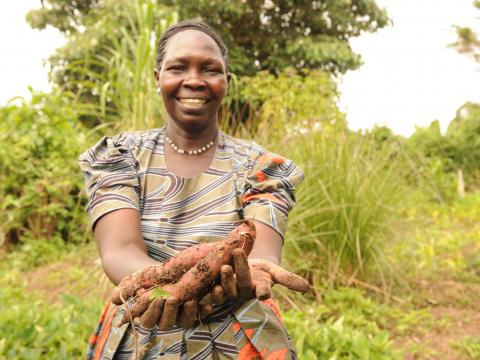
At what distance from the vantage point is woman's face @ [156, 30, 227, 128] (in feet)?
5.10

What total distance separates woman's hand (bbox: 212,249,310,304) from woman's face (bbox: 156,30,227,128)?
498mm

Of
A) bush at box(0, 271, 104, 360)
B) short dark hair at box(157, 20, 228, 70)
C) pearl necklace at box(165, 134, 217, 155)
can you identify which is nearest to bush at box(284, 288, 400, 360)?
bush at box(0, 271, 104, 360)

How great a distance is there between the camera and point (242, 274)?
1185mm

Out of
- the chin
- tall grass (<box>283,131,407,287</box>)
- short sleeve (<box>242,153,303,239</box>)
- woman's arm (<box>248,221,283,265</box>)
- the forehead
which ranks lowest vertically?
tall grass (<box>283,131,407,287</box>)

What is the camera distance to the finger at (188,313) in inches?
47.8

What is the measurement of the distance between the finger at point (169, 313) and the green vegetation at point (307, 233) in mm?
1470

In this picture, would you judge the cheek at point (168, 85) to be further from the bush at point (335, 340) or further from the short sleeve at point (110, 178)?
the bush at point (335, 340)

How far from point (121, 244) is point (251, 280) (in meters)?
0.38

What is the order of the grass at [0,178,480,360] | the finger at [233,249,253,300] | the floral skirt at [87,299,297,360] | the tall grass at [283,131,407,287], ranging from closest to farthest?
the finger at [233,249,253,300] < the floral skirt at [87,299,297,360] < the grass at [0,178,480,360] < the tall grass at [283,131,407,287]

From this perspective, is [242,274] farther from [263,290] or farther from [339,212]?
[339,212]

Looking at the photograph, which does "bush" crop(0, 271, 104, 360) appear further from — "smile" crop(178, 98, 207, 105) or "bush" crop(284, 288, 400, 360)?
"smile" crop(178, 98, 207, 105)

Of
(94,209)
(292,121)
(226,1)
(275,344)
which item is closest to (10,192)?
(292,121)

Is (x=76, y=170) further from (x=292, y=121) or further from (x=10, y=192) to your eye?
(x=292, y=121)

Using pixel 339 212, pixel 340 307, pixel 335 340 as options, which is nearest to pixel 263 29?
pixel 339 212
